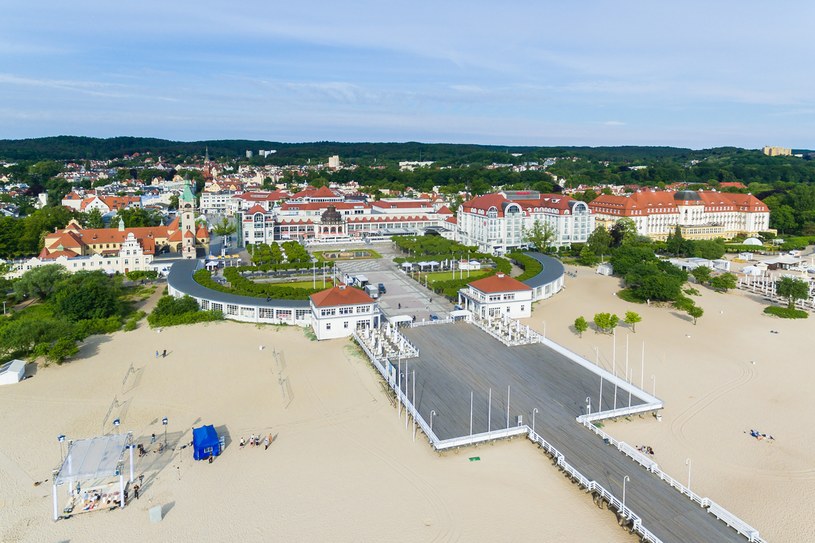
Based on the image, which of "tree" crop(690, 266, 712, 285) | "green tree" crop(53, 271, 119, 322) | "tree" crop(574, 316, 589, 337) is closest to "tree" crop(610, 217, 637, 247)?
"tree" crop(690, 266, 712, 285)

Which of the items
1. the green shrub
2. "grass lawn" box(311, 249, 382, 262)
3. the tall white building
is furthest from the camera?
the tall white building

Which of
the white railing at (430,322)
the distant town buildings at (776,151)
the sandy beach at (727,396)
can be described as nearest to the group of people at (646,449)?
the sandy beach at (727,396)

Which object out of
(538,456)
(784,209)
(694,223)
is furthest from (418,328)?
(784,209)

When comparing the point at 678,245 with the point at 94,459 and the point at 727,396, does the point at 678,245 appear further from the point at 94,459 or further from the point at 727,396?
the point at 94,459

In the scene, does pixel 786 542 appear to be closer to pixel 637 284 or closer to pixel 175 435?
pixel 175 435

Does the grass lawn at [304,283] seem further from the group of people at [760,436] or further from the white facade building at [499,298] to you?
the group of people at [760,436]

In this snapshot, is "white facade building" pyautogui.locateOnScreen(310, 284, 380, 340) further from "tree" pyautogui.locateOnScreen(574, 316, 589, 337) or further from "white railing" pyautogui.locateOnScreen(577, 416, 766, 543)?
"white railing" pyautogui.locateOnScreen(577, 416, 766, 543)

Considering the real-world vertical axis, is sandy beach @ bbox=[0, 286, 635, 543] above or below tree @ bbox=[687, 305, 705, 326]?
below
